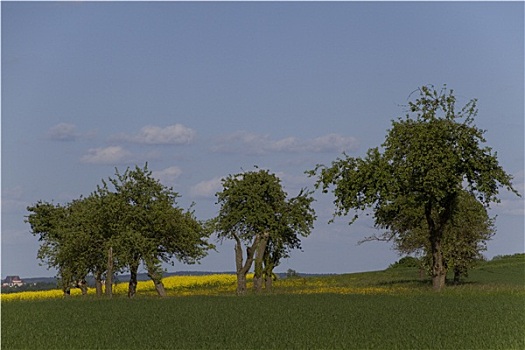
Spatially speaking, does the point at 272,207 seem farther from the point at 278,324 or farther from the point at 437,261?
the point at 278,324

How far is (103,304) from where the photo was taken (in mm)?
49688

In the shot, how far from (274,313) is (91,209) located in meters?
26.4

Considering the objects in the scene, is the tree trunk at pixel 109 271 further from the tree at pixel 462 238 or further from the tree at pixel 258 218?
the tree at pixel 462 238

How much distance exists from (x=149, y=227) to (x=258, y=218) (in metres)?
7.78

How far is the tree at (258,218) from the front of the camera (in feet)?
212

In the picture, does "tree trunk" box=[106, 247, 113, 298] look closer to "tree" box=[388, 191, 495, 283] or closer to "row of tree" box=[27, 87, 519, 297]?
"row of tree" box=[27, 87, 519, 297]

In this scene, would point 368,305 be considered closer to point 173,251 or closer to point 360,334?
point 360,334

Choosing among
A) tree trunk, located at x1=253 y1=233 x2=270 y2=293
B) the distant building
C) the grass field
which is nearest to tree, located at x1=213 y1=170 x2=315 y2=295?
tree trunk, located at x1=253 y1=233 x2=270 y2=293

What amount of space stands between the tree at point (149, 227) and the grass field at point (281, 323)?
8.41 meters

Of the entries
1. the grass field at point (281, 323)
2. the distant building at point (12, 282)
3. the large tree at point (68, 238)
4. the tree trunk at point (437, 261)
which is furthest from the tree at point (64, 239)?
the distant building at point (12, 282)

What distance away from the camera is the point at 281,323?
3434 centimetres

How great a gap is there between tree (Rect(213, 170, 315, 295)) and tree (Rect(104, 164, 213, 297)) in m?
2.90

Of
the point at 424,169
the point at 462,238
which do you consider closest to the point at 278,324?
the point at 424,169

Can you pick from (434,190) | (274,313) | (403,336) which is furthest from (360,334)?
(434,190)
